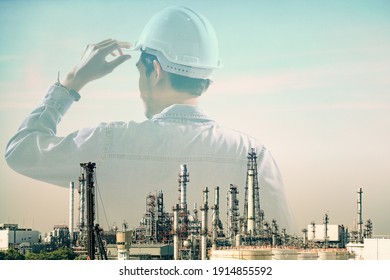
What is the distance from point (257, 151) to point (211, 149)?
1461 mm

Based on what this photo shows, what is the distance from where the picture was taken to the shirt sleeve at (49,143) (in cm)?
3416

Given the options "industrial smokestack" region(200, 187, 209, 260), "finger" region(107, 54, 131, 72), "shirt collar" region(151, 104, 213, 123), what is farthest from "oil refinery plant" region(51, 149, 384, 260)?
"finger" region(107, 54, 131, 72)

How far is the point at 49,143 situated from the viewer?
34.5 m

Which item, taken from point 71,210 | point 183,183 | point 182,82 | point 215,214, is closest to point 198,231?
point 215,214

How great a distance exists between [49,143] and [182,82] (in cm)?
461

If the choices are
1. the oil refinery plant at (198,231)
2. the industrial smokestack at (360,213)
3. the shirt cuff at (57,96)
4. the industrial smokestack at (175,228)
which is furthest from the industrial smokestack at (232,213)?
the shirt cuff at (57,96)

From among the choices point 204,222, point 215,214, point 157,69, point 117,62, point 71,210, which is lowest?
point 204,222

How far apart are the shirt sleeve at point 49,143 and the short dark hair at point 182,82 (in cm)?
244

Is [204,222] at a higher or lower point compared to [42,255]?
higher

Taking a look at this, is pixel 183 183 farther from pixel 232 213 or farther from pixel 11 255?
pixel 11 255

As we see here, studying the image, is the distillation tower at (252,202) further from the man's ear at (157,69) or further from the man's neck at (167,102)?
the man's ear at (157,69)

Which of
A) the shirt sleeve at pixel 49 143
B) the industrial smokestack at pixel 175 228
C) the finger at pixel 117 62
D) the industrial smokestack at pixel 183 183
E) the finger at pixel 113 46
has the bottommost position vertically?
the industrial smokestack at pixel 175 228

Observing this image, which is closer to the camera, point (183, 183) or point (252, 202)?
A: point (183, 183)
